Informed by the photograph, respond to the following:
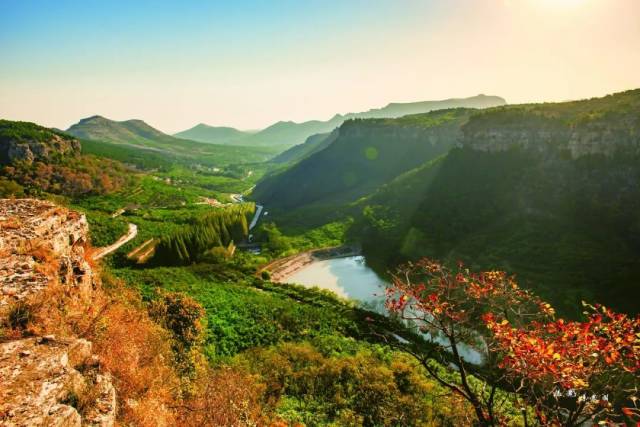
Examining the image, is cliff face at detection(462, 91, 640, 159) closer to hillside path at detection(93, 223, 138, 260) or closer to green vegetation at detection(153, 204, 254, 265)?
green vegetation at detection(153, 204, 254, 265)

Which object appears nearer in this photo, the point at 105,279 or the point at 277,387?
the point at 105,279

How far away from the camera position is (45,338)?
36.7 ft

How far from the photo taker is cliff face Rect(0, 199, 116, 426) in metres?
9.30

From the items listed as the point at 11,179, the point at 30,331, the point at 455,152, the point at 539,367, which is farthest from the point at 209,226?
the point at 539,367

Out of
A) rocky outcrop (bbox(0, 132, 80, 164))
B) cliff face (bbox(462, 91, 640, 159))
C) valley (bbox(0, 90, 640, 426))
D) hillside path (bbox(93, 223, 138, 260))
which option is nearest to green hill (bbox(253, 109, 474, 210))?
valley (bbox(0, 90, 640, 426))

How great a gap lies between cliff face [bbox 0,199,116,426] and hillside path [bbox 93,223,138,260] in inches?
2298

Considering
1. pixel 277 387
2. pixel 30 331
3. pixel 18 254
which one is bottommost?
pixel 277 387

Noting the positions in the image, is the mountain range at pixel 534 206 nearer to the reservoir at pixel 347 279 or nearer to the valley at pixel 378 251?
the valley at pixel 378 251

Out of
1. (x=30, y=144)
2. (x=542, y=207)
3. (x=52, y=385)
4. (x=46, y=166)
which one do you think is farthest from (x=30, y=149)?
(x=542, y=207)

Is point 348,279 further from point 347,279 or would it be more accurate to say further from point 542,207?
point 542,207

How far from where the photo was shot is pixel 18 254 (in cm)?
1359

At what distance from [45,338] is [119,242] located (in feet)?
247

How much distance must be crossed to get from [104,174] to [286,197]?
221 feet

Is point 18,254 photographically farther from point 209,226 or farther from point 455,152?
point 455,152
